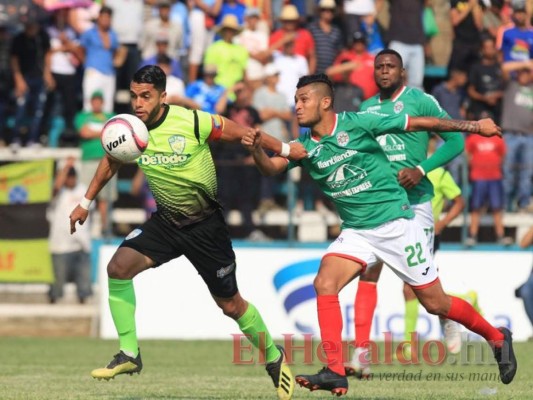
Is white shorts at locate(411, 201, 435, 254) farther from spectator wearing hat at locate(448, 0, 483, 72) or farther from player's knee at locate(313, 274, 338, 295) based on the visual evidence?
spectator wearing hat at locate(448, 0, 483, 72)

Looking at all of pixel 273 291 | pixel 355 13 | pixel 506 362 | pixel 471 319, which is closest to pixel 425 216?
pixel 471 319

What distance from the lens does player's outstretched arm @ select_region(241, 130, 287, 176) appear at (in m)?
9.23

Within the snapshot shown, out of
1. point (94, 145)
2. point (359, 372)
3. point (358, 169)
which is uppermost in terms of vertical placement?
point (358, 169)

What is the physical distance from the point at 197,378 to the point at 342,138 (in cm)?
347

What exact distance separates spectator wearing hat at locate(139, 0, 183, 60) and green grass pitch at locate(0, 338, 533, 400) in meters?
6.04

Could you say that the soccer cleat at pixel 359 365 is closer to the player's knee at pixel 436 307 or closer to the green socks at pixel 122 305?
the player's knee at pixel 436 307

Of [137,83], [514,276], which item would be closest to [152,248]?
[137,83]

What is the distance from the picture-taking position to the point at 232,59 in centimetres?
2002

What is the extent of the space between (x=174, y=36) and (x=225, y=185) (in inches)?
149

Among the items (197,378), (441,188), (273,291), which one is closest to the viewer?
(197,378)

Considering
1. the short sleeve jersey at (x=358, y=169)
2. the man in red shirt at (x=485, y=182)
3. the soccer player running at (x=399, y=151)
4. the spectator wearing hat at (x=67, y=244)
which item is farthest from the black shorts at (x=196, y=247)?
the man in red shirt at (x=485, y=182)

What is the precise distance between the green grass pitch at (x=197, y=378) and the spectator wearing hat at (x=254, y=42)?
5.81 meters

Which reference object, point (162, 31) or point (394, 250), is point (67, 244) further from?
point (394, 250)

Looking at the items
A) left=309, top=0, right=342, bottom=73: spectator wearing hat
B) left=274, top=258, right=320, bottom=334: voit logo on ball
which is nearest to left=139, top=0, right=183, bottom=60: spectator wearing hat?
left=309, top=0, right=342, bottom=73: spectator wearing hat
